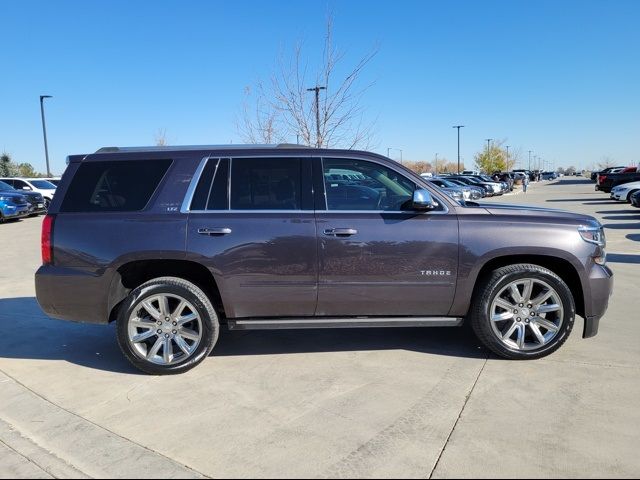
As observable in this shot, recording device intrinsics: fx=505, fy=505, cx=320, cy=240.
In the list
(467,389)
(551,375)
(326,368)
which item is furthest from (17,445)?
(551,375)

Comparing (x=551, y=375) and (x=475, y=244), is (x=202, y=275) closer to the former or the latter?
(x=475, y=244)

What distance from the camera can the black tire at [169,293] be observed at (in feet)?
14.1

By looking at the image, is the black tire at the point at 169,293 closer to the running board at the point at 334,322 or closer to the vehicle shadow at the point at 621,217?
the running board at the point at 334,322

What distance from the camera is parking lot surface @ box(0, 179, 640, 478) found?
297cm

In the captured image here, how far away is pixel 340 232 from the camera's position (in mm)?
4250

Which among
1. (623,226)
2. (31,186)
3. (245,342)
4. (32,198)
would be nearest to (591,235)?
(245,342)

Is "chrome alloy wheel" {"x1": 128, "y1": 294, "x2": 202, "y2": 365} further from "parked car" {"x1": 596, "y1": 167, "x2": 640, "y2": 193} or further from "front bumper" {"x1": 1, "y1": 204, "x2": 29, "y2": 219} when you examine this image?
"parked car" {"x1": 596, "y1": 167, "x2": 640, "y2": 193}

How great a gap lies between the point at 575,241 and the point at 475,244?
880 millimetres

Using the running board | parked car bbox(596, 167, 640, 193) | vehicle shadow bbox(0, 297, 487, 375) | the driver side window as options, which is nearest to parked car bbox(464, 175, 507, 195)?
parked car bbox(596, 167, 640, 193)

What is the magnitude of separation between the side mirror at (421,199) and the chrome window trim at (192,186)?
1835 millimetres

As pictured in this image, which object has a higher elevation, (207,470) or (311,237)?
(311,237)

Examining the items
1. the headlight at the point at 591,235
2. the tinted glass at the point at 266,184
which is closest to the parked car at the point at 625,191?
the headlight at the point at 591,235

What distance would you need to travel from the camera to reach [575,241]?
4363 millimetres

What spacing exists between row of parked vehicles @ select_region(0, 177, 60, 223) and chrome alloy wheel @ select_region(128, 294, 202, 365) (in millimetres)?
13462
